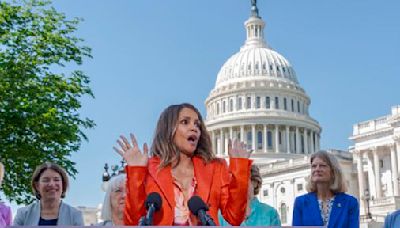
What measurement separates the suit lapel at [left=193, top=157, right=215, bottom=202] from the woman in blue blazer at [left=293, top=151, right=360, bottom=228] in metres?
2.17

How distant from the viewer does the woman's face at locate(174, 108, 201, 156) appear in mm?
4676

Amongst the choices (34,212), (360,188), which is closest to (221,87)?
(360,188)

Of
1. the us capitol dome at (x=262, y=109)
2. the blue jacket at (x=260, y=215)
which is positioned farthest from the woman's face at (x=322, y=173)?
the us capitol dome at (x=262, y=109)

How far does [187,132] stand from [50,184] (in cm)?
248

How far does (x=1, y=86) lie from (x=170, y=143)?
14.6 m

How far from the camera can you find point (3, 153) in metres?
18.7

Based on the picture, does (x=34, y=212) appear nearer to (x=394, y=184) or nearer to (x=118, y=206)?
(x=118, y=206)

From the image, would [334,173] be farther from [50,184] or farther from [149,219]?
[149,219]

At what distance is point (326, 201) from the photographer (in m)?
6.66

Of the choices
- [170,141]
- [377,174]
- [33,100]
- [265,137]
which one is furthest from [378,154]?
[170,141]

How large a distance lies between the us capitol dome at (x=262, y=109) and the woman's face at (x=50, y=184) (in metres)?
84.8

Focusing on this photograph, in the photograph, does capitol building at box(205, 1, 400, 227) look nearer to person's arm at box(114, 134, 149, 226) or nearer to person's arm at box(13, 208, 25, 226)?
person's arm at box(13, 208, 25, 226)

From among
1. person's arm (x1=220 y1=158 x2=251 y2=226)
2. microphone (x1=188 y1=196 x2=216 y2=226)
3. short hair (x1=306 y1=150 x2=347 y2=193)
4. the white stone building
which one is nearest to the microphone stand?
microphone (x1=188 y1=196 x2=216 y2=226)

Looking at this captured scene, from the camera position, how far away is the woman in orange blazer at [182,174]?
454cm
